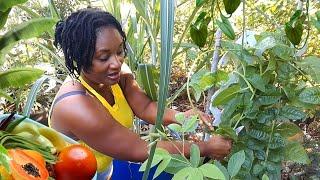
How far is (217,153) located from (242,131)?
17 centimetres

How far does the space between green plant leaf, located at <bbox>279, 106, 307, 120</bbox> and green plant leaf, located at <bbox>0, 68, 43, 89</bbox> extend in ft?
1.44

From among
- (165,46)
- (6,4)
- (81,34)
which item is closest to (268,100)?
(165,46)

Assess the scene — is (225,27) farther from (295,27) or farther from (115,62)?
(115,62)

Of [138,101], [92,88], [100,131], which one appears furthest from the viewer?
[138,101]

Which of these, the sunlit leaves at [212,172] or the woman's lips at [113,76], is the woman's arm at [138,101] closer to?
the woman's lips at [113,76]

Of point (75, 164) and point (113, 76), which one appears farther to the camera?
point (113, 76)

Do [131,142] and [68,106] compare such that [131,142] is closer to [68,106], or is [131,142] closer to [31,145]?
[68,106]

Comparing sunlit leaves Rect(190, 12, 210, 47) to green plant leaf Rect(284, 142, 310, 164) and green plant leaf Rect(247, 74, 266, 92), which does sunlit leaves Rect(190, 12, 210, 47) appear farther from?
green plant leaf Rect(284, 142, 310, 164)

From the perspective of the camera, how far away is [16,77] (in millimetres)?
622

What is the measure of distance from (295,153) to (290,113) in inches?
2.9

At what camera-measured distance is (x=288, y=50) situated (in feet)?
2.64

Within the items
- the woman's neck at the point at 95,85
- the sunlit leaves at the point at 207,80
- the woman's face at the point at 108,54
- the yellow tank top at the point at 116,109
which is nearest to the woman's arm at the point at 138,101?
the yellow tank top at the point at 116,109

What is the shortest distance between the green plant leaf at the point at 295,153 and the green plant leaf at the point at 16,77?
0.47 metres

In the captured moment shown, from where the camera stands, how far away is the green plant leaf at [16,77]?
2.01 ft
